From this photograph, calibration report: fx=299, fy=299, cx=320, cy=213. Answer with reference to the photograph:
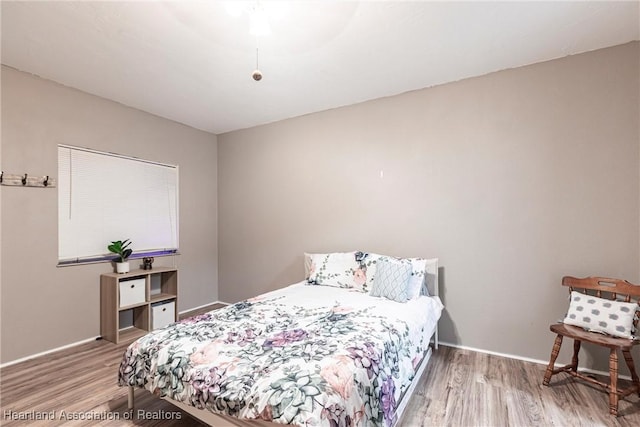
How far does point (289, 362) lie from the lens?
57.4 inches

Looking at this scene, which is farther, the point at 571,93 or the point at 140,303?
the point at 140,303

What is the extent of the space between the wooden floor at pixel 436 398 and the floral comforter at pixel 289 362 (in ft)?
0.93

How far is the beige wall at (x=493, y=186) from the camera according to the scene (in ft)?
7.63

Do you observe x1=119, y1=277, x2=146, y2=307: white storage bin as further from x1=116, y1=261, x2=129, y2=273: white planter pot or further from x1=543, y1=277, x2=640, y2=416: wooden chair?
x1=543, y1=277, x2=640, y2=416: wooden chair

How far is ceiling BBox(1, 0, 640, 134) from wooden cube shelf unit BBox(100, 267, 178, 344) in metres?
1.92

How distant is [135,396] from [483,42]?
3.62m

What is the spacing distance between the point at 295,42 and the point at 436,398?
2740 millimetres

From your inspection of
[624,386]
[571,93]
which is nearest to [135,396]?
[624,386]

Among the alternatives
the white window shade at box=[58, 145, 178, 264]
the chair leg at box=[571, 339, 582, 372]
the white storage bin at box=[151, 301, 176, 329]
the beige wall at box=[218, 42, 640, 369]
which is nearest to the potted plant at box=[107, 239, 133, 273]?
the white window shade at box=[58, 145, 178, 264]

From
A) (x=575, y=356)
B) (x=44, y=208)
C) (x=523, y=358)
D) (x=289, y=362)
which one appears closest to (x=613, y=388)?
(x=575, y=356)

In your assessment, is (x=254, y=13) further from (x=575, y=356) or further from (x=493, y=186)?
(x=575, y=356)

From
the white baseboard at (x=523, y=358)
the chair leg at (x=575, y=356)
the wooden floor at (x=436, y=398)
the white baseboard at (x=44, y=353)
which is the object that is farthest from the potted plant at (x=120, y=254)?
the chair leg at (x=575, y=356)

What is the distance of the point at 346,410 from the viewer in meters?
1.26

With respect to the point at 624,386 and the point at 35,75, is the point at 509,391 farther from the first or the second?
the point at 35,75
